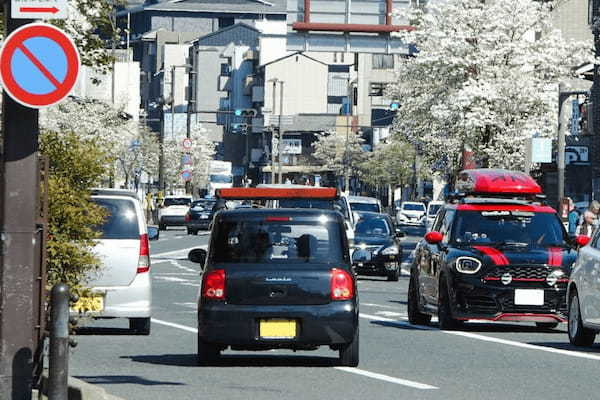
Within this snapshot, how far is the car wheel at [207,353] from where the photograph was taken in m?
16.5

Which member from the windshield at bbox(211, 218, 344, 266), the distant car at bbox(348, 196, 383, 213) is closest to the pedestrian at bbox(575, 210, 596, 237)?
the distant car at bbox(348, 196, 383, 213)

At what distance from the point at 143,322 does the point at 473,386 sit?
24.1 ft

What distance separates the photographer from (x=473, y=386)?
14742mm

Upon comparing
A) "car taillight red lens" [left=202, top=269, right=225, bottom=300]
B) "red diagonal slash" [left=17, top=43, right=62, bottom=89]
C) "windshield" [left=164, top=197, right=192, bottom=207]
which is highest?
"red diagonal slash" [left=17, top=43, right=62, bottom=89]

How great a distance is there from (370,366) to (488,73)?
40.2 metres

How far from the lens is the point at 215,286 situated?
16.2 m

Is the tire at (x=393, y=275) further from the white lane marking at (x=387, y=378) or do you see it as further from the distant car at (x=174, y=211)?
the distant car at (x=174, y=211)

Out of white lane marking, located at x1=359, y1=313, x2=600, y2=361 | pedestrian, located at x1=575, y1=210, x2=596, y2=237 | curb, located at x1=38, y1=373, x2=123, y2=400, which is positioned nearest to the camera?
curb, located at x1=38, y1=373, x2=123, y2=400

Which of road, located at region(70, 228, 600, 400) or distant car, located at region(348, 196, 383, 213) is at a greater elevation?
distant car, located at region(348, 196, 383, 213)

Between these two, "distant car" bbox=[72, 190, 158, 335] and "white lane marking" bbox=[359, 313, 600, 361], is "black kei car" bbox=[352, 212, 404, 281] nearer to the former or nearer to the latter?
"white lane marking" bbox=[359, 313, 600, 361]

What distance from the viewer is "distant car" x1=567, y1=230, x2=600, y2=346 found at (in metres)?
19.0

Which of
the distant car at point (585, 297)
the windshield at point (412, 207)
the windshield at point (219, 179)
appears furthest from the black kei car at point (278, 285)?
the windshield at point (219, 179)

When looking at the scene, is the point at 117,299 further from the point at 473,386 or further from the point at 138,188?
the point at 138,188

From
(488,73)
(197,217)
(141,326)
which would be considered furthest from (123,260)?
(197,217)
